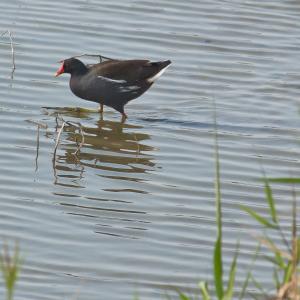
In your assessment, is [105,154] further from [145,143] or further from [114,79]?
[114,79]

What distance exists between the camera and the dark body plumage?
32.4 ft

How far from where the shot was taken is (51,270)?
21.4 ft

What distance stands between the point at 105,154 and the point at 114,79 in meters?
1.37

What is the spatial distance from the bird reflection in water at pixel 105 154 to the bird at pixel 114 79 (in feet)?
0.69

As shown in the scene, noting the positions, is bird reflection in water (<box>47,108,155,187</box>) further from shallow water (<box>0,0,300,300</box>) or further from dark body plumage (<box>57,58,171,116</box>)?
dark body plumage (<box>57,58,171,116</box>)

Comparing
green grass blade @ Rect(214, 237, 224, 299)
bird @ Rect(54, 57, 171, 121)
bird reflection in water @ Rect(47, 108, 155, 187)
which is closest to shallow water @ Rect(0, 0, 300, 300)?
bird reflection in water @ Rect(47, 108, 155, 187)

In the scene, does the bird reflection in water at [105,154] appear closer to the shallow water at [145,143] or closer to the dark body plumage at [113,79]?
the shallow water at [145,143]

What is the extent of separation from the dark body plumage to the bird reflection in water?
212mm

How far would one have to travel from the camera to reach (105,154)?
29.1ft

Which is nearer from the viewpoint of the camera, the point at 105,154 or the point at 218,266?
the point at 218,266

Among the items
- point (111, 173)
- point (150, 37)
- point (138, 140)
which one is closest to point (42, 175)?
point (111, 173)

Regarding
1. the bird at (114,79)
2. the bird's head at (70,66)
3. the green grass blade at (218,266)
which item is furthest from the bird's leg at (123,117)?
the green grass blade at (218,266)

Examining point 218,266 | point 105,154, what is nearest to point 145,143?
point 105,154

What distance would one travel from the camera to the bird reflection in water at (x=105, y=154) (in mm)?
8297
